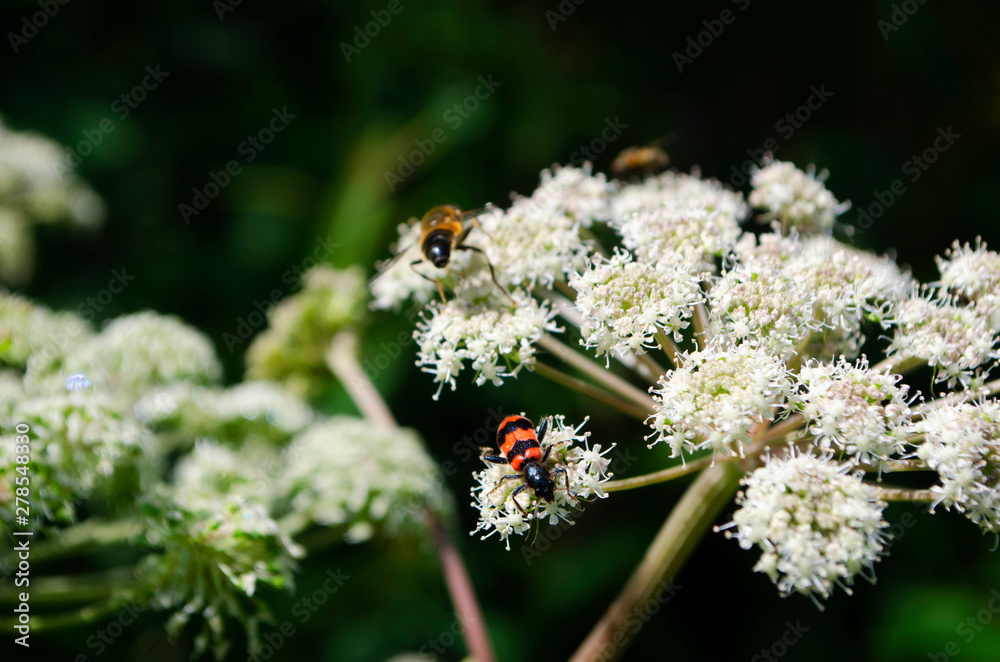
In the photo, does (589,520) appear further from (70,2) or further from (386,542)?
(70,2)

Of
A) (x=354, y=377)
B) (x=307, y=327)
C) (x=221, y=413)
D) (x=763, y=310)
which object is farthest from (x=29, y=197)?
(x=763, y=310)

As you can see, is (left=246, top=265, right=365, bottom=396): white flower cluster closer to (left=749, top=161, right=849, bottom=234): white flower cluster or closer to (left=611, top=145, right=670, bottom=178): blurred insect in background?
(left=611, top=145, right=670, bottom=178): blurred insect in background

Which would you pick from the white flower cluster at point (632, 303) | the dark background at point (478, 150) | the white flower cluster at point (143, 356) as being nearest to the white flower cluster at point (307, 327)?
the white flower cluster at point (143, 356)

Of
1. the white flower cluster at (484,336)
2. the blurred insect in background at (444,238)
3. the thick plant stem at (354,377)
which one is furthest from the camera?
the thick plant stem at (354,377)

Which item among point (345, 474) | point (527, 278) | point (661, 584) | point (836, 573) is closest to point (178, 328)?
point (345, 474)

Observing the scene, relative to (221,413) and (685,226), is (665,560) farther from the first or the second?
(221,413)

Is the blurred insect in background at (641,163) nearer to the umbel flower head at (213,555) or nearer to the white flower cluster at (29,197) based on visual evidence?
the umbel flower head at (213,555)

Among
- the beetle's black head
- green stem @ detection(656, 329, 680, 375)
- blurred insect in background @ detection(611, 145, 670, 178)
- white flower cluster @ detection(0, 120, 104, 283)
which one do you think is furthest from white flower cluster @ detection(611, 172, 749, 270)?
white flower cluster @ detection(0, 120, 104, 283)

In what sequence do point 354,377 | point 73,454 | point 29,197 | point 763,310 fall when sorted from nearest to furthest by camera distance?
point 763,310 → point 73,454 → point 354,377 → point 29,197
